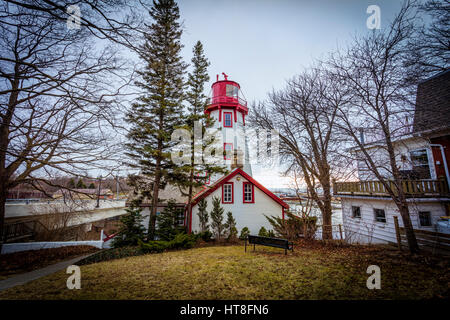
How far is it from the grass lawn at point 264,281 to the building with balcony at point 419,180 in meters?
2.55

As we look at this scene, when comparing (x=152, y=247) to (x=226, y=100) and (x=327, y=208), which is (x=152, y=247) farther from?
(x=226, y=100)

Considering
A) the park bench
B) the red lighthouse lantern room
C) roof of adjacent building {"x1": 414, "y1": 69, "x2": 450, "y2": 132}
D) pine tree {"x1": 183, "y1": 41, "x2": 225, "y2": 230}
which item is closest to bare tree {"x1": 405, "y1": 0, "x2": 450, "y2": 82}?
roof of adjacent building {"x1": 414, "y1": 69, "x2": 450, "y2": 132}

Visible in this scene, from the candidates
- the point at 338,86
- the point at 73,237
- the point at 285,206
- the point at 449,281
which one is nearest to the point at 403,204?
the point at 449,281

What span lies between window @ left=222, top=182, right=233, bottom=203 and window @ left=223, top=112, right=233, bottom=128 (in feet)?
22.9

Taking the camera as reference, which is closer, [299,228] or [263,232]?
[299,228]

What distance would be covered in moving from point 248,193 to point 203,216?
397 cm

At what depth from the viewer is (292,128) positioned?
10.2m

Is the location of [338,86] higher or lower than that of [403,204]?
higher

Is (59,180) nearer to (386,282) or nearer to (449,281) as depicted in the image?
(386,282)

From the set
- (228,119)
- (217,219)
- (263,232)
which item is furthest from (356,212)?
(228,119)

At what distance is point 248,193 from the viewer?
13.8 meters

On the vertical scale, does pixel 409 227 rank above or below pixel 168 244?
above

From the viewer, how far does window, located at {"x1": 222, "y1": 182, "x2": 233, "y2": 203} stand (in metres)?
13.4

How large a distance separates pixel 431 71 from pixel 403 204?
13.9 ft
